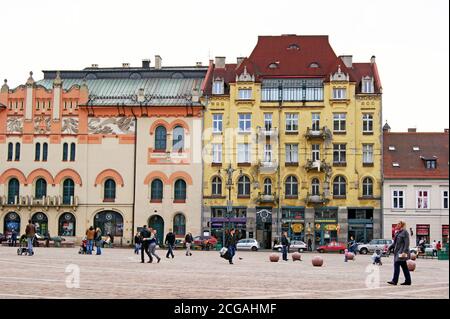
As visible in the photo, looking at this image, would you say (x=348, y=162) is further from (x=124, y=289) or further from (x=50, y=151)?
(x=124, y=289)

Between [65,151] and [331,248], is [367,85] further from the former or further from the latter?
[65,151]

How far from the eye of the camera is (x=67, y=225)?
65.7 m

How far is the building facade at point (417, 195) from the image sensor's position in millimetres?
62250

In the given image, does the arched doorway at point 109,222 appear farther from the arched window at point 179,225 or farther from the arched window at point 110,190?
the arched window at point 179,225

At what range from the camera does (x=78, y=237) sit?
64.9m

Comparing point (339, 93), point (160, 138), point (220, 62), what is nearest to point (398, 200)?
point (339, 93)

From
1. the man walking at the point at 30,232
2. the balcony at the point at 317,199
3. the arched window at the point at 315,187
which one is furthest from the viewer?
the arched window at the point at 315,187

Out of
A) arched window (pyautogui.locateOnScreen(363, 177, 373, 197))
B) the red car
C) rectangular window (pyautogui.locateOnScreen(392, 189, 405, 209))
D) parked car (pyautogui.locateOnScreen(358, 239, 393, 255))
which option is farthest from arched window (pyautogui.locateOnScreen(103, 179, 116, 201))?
rectangular window (pyautogui.locateOnScreen(392, 189, 405, 209))

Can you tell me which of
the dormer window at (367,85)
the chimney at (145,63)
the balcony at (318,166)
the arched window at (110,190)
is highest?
the chimney at (145,63)

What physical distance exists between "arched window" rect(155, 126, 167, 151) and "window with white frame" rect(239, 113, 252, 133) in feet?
22.7

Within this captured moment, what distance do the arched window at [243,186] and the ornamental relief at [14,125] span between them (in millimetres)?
20785

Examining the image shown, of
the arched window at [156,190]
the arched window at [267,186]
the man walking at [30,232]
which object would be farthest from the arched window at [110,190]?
the man walking at [30,232]
